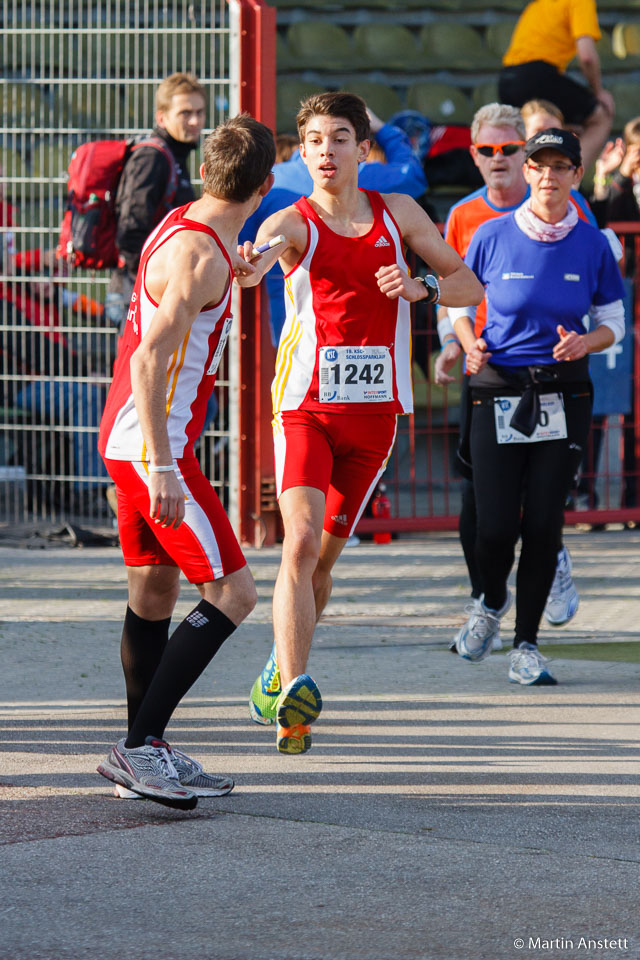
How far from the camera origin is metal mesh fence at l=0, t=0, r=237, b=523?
9086 mm

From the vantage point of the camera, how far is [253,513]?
9203 mm

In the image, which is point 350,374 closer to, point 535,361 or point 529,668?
point 535,361

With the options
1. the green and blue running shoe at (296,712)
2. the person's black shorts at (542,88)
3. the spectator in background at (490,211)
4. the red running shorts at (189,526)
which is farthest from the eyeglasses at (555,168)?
the person's black shorts at (542,88)

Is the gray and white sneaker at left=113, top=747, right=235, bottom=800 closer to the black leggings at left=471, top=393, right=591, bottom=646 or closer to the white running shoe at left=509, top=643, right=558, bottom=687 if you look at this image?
the white running shoe at left=509, top=643, right=558, bottom=687

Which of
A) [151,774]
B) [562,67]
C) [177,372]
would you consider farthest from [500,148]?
[562,67]

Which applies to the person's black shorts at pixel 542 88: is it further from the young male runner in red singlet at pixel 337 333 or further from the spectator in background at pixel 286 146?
the young male runner in red singlet at pixel 337 333

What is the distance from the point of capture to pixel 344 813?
14.3 ft

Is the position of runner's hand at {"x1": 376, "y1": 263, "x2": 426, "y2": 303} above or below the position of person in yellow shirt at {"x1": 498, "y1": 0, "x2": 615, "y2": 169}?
below

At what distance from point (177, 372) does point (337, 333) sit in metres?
1.01

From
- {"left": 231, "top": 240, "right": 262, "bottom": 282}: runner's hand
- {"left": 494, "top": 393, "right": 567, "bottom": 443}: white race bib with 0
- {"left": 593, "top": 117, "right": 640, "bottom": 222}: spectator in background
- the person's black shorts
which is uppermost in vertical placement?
the person's black shorts

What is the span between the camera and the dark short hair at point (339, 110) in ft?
17.4

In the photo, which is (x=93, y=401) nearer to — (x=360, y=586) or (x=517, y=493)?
(x=360, y=586)

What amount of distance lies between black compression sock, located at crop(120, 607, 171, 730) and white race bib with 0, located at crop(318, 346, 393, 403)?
1.06m

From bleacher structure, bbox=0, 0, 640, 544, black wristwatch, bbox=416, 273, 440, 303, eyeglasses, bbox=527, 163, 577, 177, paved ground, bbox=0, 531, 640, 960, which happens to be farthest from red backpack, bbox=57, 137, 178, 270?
black wristwatch, bbox=416, 273, 440, 303
